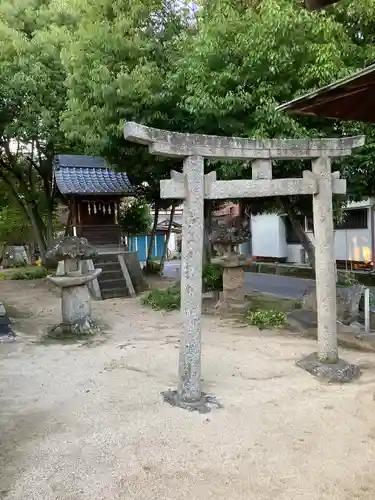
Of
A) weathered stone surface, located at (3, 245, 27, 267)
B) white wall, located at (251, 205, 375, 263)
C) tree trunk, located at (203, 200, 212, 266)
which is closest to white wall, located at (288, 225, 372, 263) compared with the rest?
white wall, located at (251, 205, 375, 263)

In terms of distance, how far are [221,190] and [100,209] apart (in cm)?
1247

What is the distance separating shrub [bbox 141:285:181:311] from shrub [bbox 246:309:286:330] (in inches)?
99.6

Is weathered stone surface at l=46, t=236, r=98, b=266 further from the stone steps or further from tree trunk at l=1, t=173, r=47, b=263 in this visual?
tree trunk at l=1, t=173, r=47, b=263

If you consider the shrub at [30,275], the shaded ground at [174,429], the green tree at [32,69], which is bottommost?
the shaded ground at [174,429]

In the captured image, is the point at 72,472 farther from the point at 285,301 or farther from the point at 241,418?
the point at 285,301

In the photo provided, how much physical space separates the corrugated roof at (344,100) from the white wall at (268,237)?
21.2 metres

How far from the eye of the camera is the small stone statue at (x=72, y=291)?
9.10m

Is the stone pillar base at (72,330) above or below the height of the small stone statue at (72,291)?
below

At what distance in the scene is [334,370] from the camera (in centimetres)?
627

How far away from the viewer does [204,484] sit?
372 cm

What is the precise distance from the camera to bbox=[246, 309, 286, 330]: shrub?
31.5 ft

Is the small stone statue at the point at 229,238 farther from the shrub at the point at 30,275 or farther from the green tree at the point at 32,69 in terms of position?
the shrub at the point at 30,275

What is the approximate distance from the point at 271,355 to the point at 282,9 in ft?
20.5

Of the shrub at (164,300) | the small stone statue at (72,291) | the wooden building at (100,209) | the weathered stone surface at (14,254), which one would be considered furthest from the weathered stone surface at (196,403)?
the weathered stone surface at (14,254)
